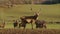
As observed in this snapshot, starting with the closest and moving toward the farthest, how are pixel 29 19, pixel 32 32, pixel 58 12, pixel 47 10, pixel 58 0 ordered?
pixel 32 32
pixel 29 19
pixel 58 12
pixel 47 10
pixel 58 0

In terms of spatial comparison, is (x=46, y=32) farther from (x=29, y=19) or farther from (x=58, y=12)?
(x=58, y=12)

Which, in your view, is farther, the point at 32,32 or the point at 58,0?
the point at 58,0

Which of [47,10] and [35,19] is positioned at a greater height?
[35,19]

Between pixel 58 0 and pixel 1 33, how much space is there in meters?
33.4

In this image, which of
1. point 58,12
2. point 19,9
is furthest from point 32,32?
point 19,9

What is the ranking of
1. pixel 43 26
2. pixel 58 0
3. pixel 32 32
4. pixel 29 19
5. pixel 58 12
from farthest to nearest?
pixel 58 0
pixel 58 12
pixel 43 26
pixel 29 19
pixel 32 32

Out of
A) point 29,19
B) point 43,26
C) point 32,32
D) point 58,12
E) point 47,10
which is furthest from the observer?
point 47,10

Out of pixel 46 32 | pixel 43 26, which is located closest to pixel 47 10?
pixel 43 26

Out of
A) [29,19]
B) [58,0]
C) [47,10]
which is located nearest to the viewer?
[29,19]

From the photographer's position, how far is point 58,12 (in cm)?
3522

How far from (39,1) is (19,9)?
1187 cm

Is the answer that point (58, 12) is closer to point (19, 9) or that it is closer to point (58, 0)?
point (19, 9)

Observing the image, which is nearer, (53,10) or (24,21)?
(24,21)

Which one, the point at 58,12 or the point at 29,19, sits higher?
the point at 29,19
